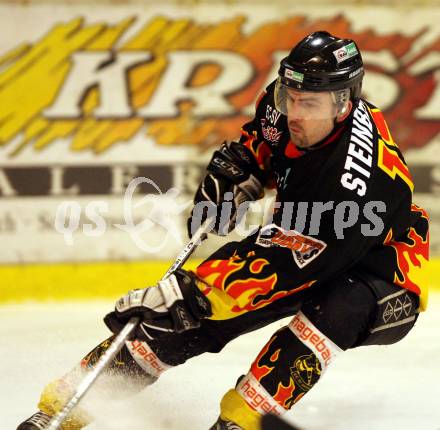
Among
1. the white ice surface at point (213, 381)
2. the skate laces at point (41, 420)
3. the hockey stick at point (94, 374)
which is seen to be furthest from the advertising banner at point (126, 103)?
the hockey stick at point (94, 374)

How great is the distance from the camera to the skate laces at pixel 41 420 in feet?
8.39

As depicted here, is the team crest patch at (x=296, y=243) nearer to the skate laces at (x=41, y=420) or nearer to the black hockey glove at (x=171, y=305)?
the black hockey glove at (x=171, y=305)

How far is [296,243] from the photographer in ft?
7.82

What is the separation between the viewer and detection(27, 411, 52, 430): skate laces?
8.39ft

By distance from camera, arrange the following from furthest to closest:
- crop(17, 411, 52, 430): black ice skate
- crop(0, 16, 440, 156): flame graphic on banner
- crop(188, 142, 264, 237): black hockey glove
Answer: crop(0, 16, 440, 156): flame graphic on banner < crop(188, 142, 264, 237): black hockey glove < crop(17, 411, 52, 430): black ice skate

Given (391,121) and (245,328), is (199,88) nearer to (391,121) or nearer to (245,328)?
→ (391,121)

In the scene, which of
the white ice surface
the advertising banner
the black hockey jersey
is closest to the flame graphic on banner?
the advertising banner

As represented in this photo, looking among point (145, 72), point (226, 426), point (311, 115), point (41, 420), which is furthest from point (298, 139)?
point (145, 72)

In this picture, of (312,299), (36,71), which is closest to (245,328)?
(312,299)

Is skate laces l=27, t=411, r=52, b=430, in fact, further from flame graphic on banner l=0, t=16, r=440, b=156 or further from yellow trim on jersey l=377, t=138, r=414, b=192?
flame graphic on banner l=0, t=16, r=440, b=156

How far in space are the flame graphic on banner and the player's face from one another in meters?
2.03

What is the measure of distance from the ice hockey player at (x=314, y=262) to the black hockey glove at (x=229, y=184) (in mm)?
308

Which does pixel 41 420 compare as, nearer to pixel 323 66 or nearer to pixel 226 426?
pixel 226 426

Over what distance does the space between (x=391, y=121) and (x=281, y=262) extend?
2.37 metres
